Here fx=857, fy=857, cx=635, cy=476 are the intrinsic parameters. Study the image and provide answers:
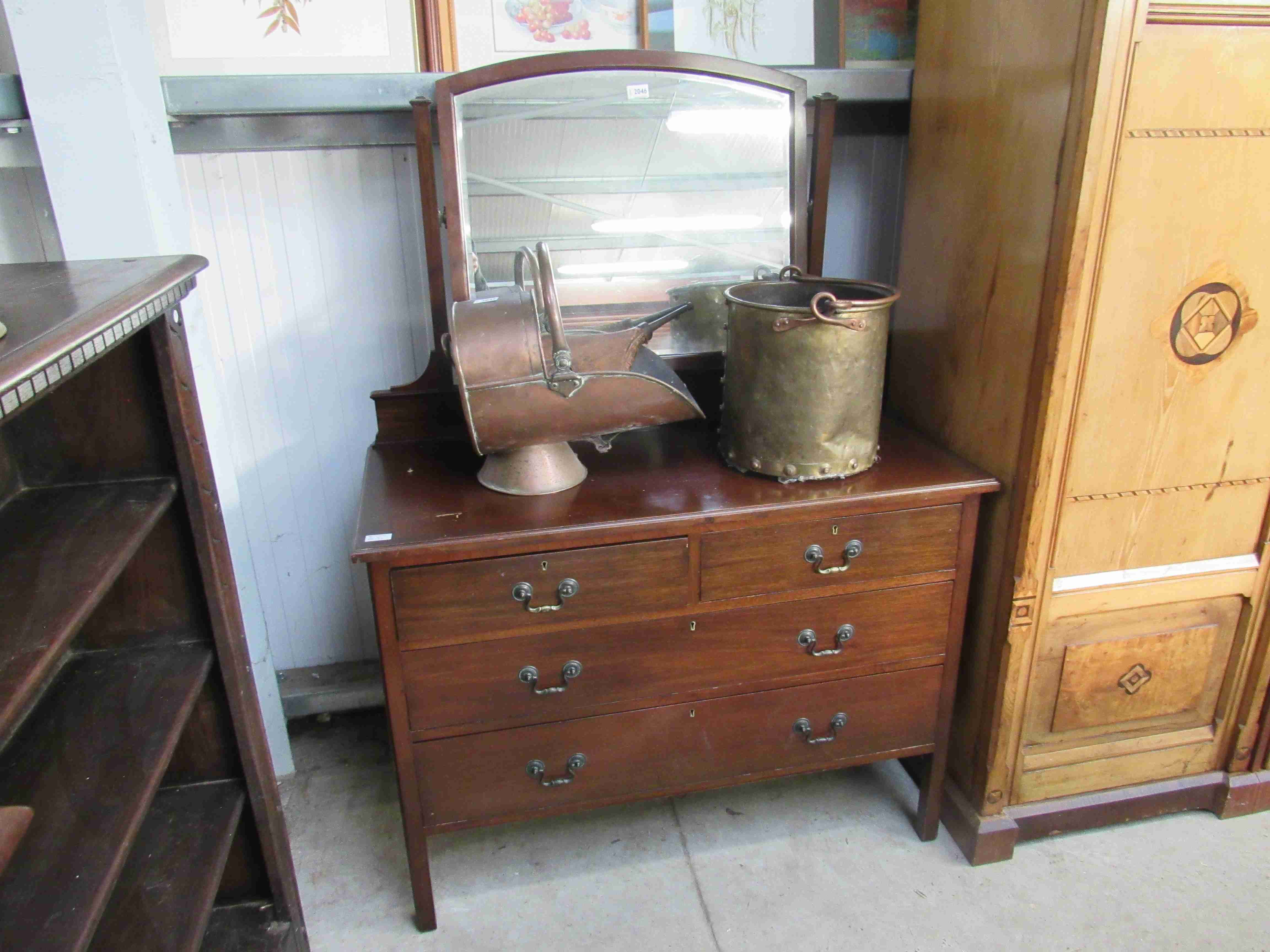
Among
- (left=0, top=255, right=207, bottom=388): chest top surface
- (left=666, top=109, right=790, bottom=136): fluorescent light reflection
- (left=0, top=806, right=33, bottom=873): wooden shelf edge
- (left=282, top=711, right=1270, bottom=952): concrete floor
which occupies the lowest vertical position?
(left=282, top=711, right=1270, bottom=952): concrete floor

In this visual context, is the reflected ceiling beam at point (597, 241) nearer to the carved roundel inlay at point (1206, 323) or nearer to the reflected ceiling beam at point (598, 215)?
the reflected ceiling beam at point (598, 215)

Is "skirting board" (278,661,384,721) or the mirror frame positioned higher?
the mirror frame

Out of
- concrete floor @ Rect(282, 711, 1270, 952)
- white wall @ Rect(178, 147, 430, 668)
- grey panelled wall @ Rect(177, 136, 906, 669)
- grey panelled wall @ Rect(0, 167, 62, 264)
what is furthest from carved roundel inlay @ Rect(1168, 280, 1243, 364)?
grey panelled wall @ Rect(0, 167, 62, 264)

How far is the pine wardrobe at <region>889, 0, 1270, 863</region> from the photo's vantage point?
1425 millimetres

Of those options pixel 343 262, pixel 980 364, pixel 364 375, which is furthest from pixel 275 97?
pixel 980 364

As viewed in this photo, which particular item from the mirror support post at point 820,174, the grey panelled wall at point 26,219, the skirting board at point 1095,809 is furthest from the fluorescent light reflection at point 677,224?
the skirting board at point 1095,809

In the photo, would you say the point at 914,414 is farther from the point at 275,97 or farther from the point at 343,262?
the point at 275,97

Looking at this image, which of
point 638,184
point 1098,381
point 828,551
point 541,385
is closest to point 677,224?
point 638,184

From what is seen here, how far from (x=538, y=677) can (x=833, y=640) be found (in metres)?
0.59

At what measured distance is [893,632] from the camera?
1.73m

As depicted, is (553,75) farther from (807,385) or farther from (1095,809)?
(1095,809)

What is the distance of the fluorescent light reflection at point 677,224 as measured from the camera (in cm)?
187

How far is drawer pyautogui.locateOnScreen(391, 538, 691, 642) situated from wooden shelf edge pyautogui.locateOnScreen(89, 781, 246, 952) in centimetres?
39

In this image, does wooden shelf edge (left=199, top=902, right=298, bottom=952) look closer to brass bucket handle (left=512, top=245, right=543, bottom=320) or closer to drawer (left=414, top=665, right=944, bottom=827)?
drawer (left=414, top=665, right=944, bottom=827)
